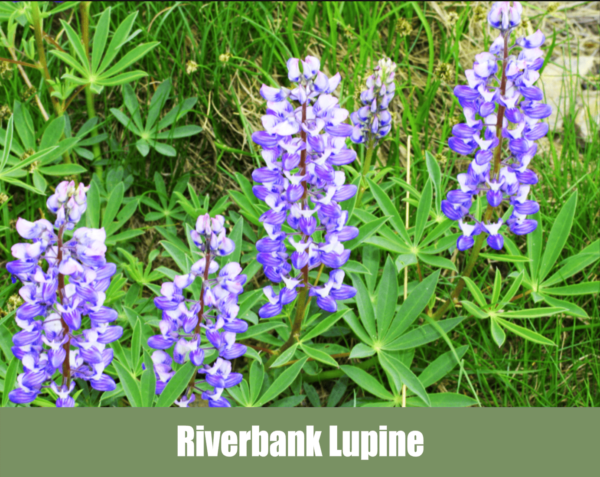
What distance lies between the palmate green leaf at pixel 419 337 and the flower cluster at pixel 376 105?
790 mm

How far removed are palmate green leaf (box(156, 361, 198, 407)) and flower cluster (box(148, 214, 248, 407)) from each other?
30mm

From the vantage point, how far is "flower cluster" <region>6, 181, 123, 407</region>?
168cm

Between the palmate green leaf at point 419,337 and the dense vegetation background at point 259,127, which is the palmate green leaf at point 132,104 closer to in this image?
the dense vegetation background at point 259,127

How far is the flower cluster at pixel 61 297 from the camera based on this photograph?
5.53 feet

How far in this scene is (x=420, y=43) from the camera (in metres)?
3.87

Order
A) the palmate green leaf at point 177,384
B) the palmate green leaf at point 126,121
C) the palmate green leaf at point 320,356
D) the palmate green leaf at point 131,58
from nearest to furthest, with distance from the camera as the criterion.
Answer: the palmate green leaf at point 177,384 → the palmate green leaf at point 320,356 → the palmate green leaf at point 131,58 → the palmate green leaf at point 126,121

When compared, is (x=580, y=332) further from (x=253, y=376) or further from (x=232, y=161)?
(x=232, y=161)

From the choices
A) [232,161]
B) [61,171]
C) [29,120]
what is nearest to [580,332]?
[232,161]

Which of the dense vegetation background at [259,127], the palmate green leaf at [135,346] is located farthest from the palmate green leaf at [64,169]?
the palmate green leaf at [135,346]

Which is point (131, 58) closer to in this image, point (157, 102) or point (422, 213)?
point (157, 102)

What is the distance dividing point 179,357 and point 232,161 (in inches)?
62.8

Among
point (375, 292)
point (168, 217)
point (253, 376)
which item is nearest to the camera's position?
point (253, 376)

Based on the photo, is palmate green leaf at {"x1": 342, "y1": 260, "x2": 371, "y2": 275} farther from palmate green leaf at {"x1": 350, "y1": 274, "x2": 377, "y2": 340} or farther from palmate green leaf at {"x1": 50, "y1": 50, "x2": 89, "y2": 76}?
palmate green leaf at {"x1": 50, "y1": 50, "x2": 89, "y2": 76}

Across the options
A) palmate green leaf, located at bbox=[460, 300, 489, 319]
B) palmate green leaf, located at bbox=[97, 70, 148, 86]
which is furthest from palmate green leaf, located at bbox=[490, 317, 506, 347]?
palmate green leaf, located at bbox=[97, 70, 148, 86]
